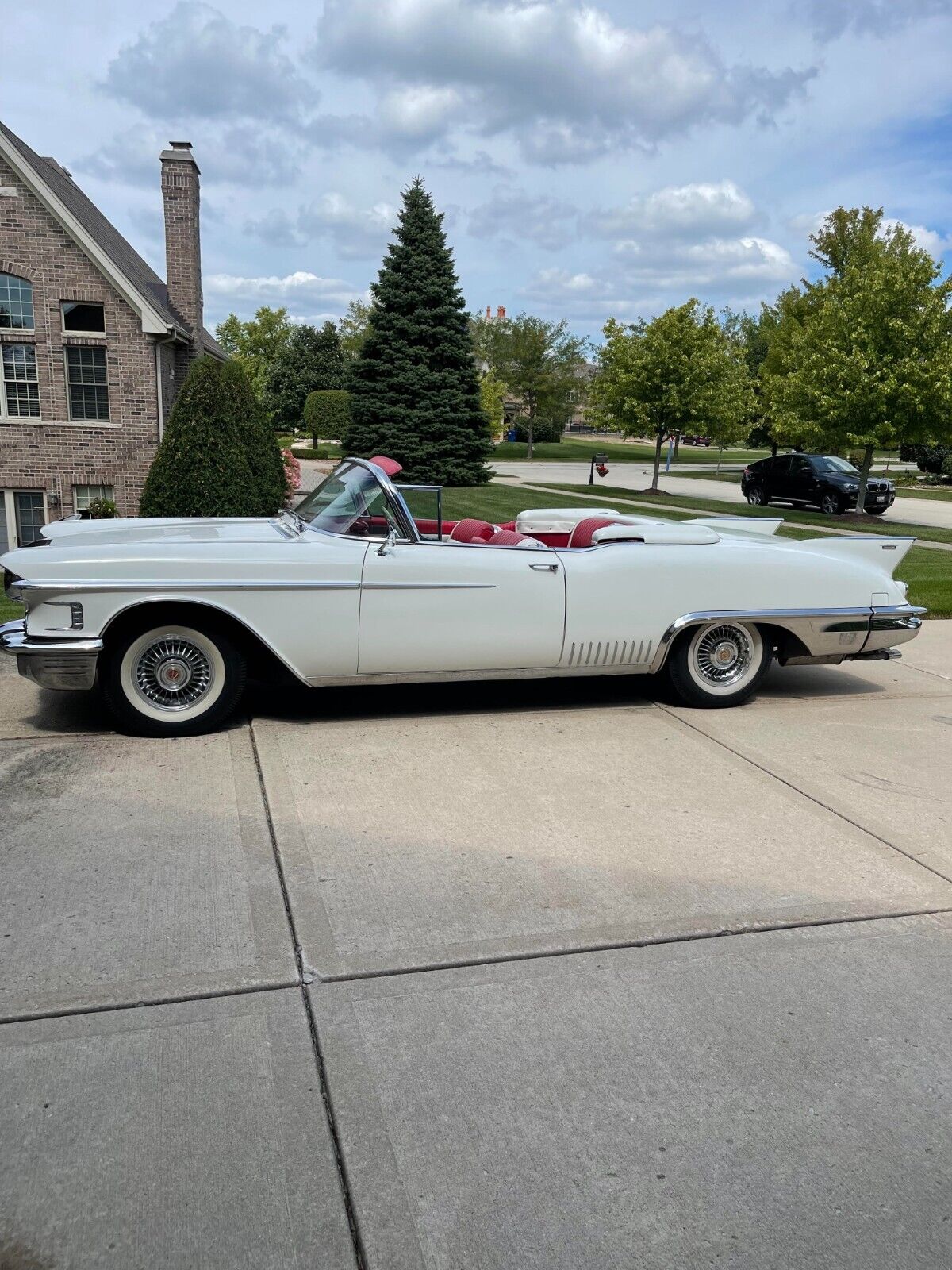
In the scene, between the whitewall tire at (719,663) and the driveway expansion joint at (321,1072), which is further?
the whitewall tire at (719,663)

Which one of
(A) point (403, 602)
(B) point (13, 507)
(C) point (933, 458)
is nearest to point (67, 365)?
(B) point (13, 507)

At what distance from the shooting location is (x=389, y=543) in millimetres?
5566

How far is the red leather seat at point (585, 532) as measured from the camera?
6.16 metres

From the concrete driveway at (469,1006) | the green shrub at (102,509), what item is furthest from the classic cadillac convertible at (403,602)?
the green shrub at (102,509)

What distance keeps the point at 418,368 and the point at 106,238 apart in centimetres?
941

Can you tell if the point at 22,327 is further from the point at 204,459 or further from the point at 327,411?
the point at 327,411

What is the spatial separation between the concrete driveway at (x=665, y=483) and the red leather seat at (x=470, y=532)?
736 inches

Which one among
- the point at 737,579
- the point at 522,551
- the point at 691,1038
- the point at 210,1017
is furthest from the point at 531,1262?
the point at 737,579

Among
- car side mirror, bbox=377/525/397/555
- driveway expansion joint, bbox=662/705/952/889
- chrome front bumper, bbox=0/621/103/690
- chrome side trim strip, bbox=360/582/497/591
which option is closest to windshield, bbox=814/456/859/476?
driveway expansion joint, bbox=662/705/952/889

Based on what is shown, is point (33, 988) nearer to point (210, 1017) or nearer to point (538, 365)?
point (210, 1017)

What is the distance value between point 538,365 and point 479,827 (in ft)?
159

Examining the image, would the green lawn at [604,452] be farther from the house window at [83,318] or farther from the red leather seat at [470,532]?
the red leather seat at [470,532]

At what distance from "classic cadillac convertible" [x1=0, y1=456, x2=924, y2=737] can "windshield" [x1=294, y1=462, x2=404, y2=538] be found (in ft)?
0.04

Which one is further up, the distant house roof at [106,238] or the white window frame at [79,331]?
the distant house roof at [106,238]
